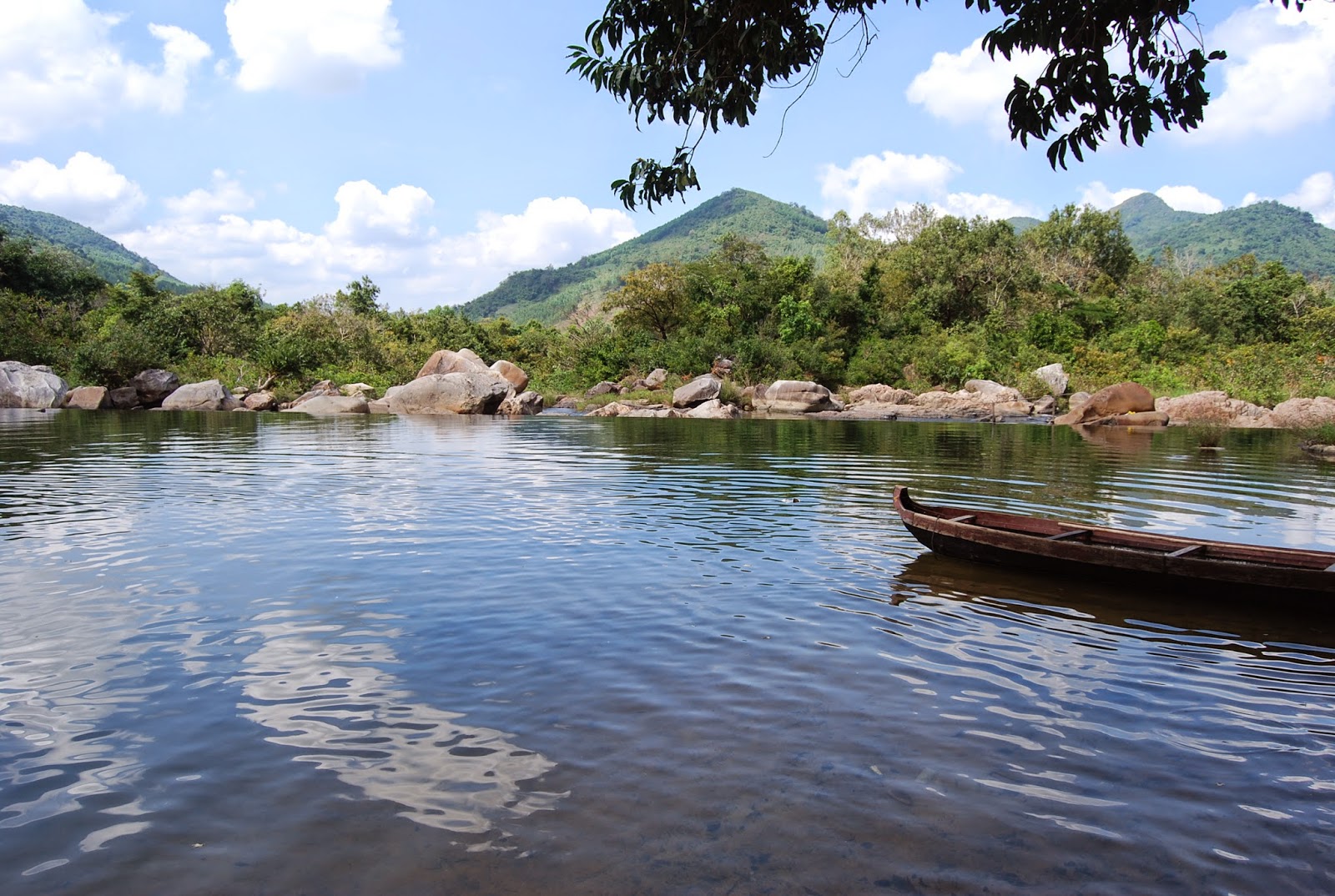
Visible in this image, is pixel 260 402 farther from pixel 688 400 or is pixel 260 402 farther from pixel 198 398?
pixel 688 400

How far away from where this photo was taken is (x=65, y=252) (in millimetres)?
58812

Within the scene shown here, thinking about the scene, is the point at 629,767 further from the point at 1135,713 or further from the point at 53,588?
the point at 53,588

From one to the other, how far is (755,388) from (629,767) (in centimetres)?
4557

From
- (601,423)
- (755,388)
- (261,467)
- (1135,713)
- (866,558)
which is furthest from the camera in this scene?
(755,388)

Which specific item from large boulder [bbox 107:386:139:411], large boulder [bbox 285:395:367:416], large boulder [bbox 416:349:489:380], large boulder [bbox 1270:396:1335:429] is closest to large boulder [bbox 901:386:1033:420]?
large boulder [bbox 1270:396:1335:429]

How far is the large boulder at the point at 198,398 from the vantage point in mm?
42062

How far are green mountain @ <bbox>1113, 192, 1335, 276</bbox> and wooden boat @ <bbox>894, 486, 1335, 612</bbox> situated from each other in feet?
425

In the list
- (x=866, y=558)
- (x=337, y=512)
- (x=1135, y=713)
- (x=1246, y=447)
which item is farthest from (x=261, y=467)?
(x=1246, y=447)

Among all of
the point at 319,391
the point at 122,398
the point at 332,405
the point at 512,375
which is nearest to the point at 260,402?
the point at 319,391

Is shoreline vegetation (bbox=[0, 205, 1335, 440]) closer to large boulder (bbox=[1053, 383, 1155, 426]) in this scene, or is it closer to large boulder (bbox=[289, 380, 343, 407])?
large boulder (bbox=[289, 380, 343, 407])

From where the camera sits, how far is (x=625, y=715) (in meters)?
4.77

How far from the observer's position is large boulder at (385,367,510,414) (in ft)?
141

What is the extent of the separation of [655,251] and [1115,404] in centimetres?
11161

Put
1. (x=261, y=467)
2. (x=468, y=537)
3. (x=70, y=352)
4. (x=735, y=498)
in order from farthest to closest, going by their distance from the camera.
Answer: (x=70, y=352) < (x=261, y=467) < (x=735, y=498) < (x=468, y=537)
